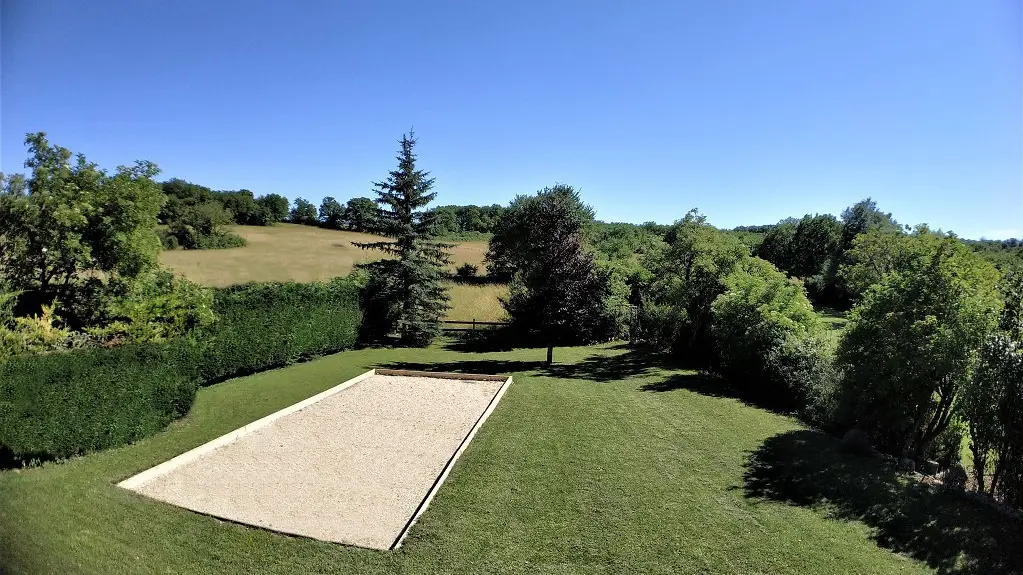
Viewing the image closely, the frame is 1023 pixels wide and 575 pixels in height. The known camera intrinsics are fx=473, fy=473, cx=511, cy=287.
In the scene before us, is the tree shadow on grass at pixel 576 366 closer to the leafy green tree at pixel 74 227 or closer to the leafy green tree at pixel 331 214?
the leafy green tree at pixel 74 227

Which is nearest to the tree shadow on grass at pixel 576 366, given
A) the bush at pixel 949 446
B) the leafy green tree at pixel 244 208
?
the bush at pixel 949 446

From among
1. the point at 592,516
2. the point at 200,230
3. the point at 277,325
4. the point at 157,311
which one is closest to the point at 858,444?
the point at 592,516

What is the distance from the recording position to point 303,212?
265ft

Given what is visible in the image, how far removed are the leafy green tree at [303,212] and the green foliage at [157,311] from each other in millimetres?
62680

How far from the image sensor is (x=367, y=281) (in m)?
23.4

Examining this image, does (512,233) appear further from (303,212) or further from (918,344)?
(303,212)

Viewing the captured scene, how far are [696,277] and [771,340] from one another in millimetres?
5954

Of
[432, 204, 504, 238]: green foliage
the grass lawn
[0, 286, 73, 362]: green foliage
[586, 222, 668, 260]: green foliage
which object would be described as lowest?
the grass lawn

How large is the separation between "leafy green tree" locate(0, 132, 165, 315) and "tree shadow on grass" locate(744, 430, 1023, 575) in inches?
676

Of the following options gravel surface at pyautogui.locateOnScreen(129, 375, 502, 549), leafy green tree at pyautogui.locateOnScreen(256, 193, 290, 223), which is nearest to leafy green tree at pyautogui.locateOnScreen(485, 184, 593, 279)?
gravel surface at pyautogui.locateOnScreen(129, 375, 502, 549)

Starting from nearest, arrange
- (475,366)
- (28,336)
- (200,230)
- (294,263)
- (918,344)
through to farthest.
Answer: (918,344), (28,336), (475,366), (294,263), (200,230)

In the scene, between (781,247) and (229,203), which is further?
(781,247)

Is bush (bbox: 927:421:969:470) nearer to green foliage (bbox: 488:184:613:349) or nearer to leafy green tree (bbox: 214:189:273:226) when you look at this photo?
green foliage (bbox: 488:184:613:349)

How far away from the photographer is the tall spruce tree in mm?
23484
